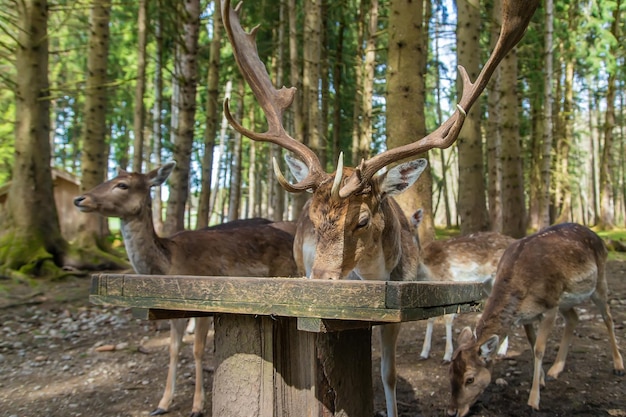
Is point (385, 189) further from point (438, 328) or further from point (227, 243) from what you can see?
point (438, 328)

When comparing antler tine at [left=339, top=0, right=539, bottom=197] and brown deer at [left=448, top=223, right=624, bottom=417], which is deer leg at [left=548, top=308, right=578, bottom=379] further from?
antler tine at [left=339, top=0, right=539, bottom=197]

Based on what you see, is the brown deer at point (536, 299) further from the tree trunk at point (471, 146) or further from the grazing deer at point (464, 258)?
the tree trunk at point (471, 146)

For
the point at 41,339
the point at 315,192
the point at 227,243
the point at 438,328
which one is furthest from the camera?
A: the point at 438,328

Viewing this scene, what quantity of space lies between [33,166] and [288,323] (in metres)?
8.37

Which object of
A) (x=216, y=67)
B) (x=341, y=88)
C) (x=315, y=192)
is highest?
(x=341, y=88)

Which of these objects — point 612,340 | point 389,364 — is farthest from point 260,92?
point 612,340

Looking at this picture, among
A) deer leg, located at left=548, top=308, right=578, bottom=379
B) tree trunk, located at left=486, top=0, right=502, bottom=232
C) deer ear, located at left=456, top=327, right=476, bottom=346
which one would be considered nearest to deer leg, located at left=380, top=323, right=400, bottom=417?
deer ear, located at left=456, top=327, right=476, bottom=346

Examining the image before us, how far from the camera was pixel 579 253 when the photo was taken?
6.29 meters

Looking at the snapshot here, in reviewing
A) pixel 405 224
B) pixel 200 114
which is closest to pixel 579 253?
pixel 405 224

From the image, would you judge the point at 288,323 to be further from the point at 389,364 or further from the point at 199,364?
the point at 199,364

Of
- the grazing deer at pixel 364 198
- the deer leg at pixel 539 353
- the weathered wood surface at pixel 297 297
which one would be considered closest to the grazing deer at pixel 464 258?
the deer leg at pixel 539 353

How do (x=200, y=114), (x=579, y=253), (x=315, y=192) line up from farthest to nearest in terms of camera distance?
(x=200, y=114), (x=579, y=253), (x=315, y=192)

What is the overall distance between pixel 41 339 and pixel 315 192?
5099 mm

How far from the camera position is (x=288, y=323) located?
3.09 m
